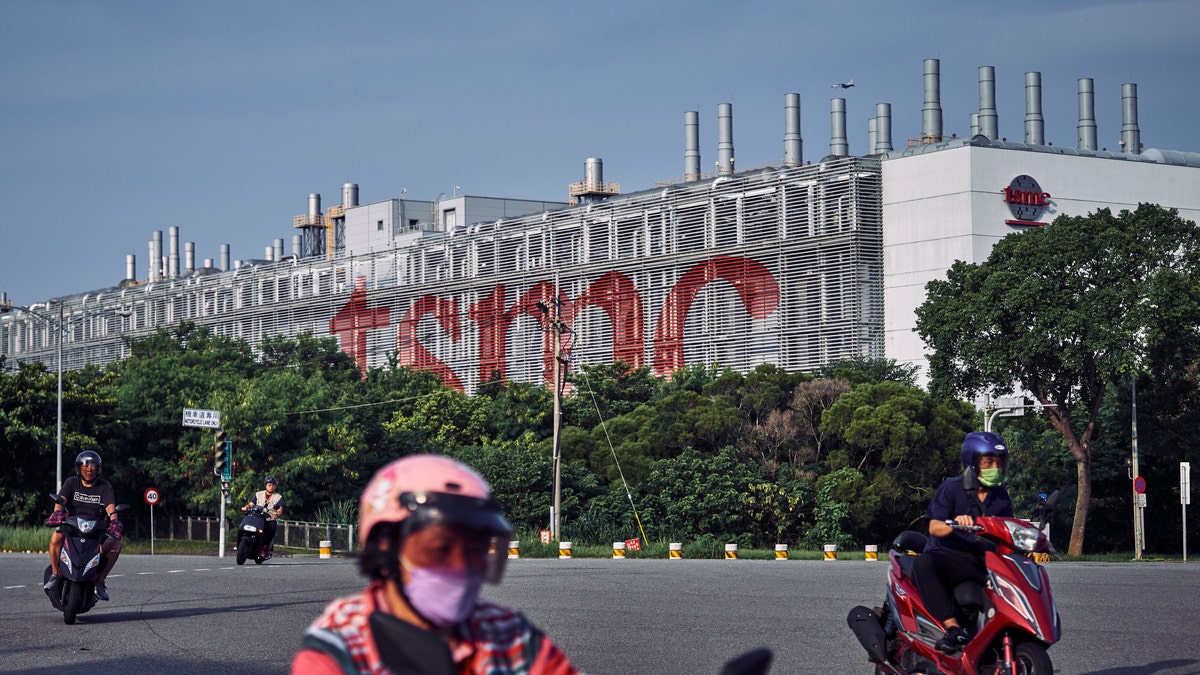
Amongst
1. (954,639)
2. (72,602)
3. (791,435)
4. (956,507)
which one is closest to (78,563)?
(72,602)

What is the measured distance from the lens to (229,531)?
57406 millimetres

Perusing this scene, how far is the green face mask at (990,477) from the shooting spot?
920 cm

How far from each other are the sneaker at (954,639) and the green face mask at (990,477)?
93 cm

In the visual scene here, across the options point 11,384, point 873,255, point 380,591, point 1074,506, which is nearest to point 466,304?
point 873,255

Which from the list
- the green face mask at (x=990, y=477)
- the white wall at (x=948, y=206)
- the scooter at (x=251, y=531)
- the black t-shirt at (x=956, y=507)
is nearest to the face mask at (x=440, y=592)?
the black t-shirt at (x=956, y=507)

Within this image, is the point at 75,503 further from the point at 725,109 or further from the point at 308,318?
the point at 308,318

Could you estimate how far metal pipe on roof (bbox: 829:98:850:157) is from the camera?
8000cm

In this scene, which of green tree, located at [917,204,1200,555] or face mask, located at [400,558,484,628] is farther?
green tree, located at [917,204,1200,555]

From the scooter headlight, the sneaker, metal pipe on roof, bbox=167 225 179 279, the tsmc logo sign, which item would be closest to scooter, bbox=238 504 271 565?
the sneaker

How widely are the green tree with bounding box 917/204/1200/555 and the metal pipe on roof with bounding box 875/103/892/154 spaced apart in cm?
3172

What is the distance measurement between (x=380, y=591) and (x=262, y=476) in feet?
170

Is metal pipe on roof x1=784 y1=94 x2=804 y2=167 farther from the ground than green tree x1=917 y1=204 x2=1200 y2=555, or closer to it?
farther from the ground

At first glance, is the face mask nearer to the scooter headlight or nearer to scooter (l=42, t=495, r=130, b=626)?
the scooter headlight

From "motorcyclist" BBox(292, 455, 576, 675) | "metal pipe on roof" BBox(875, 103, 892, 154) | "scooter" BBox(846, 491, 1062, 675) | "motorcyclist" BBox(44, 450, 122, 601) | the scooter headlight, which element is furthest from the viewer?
"metal pipe on roof" BBox(875, 103, 892, 154)
